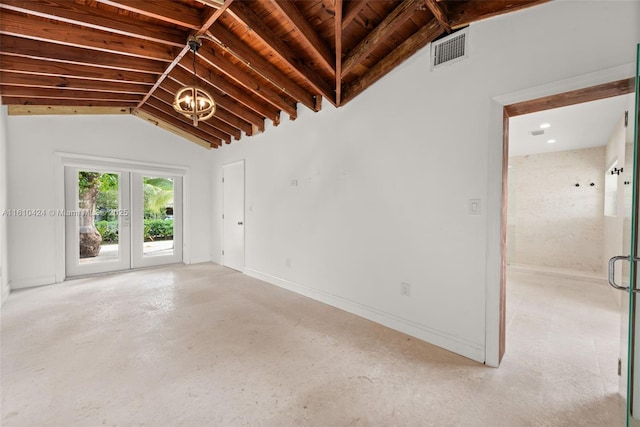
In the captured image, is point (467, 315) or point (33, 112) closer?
point (467, 315)

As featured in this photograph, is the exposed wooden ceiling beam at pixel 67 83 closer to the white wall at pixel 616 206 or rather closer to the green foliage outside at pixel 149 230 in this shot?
the green foliage outside at pixel 149 230

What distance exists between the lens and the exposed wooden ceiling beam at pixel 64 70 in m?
2.93

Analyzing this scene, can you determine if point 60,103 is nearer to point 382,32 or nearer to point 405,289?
point 382,32

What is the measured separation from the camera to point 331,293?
11.3 feet

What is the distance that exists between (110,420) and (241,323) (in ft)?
4.49

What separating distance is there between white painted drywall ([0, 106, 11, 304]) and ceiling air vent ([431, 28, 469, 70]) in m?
5.52

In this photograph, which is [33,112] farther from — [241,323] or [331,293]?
[331,293]

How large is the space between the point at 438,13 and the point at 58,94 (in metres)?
5.20

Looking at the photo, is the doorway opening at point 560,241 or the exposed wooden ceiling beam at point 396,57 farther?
the exposed wooden ceiling beam at point 396,57

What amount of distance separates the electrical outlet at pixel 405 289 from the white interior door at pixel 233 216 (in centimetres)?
335

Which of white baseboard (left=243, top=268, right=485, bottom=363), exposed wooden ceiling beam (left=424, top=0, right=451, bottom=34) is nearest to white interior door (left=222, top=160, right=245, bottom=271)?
white baseboard (left=243, top=268, right=485, bottom=363)

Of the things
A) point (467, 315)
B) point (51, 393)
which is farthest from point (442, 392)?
point (51, 393)

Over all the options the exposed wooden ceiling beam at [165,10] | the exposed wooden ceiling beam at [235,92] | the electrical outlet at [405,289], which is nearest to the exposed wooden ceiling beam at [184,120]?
the exposed wooden ceiling beam at [235,92]

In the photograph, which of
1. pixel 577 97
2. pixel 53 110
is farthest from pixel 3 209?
pixel 577 97
